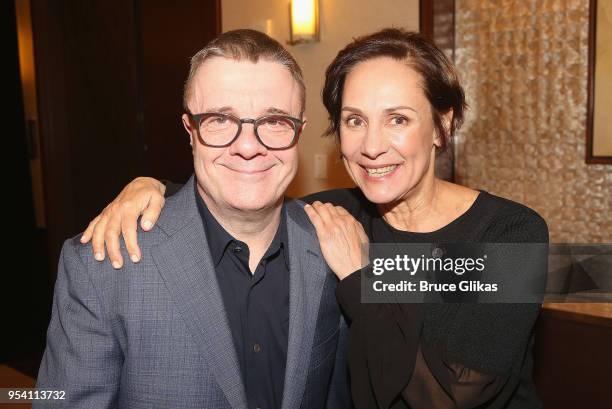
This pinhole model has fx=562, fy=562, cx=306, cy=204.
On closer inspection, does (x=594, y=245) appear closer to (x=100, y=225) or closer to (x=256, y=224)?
(x=256, y=224)

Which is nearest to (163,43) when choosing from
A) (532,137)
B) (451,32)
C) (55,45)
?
(55,45)

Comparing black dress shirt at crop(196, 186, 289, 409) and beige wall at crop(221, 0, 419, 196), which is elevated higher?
beige wall at crop(221, 0, 419, 196)

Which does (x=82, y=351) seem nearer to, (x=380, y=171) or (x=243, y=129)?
(x=243, y=129)

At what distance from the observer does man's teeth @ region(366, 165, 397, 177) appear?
5.62 feet

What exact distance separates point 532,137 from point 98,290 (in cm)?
257

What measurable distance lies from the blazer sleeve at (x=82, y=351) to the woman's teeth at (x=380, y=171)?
0.86m

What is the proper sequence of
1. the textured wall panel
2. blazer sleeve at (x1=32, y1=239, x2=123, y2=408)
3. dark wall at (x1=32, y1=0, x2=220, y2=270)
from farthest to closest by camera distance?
dark wall at (x1=32, y1=0, x2=220, y2=270)
the textured wall panel
blazer sleeve at (x1=32, y1=239, x2=123, y2=408)

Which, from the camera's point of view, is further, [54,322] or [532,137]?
[532,137]

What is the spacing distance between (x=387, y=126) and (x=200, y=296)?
0.74 meters

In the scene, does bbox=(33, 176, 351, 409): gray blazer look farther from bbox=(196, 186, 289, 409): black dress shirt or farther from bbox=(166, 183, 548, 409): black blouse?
bbox=(166, 183, 548, 409): black blouse

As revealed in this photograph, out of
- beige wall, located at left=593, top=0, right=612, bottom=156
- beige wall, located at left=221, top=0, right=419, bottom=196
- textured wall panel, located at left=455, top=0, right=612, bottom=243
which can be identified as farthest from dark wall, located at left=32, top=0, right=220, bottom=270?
beige wall, located at left=593, top=0, right=612, bottom=156

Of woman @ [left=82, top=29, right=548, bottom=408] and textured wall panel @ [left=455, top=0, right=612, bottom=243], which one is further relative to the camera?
textured wall panel @ [left=455, top=0, right=612, bottom=243]

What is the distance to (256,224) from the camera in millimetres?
1596

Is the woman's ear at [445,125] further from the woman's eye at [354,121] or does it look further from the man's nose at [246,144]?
the man's nose at [246,144]
